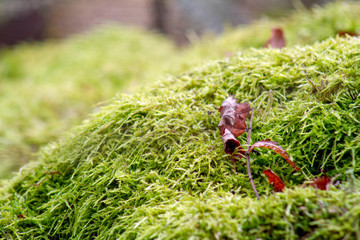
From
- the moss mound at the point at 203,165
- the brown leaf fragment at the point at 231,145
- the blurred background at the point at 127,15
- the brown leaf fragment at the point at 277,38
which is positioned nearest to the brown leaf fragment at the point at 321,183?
the moss mound at the point at 203,165

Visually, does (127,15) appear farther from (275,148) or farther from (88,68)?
(275,148)

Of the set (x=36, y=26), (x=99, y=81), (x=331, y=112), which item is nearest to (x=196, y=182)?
(x=331, y=112)

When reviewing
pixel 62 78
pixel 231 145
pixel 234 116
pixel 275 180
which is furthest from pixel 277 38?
pixel 62 78

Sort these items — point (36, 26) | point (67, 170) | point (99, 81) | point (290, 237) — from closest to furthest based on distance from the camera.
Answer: point (290, 237) < point (67, 170) < point (99, 81) < point (36, 26)

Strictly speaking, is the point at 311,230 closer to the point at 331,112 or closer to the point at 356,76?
the point at 331,112

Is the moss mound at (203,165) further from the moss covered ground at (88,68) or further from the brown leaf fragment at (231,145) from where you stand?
the moss covered ground at (88,68)

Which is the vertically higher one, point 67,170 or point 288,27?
point 288,27

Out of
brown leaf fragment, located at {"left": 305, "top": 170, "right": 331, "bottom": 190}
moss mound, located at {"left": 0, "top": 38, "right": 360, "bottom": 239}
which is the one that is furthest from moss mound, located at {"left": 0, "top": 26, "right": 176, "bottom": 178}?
brown leaf fragment, located at {"left": 305, "top": 170, "right": 331, "bottom": 190}

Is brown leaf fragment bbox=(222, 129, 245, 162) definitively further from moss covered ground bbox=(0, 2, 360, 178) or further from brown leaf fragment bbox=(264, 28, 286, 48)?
brown leaf fragment bbox=(264, 28, 286, 48)
